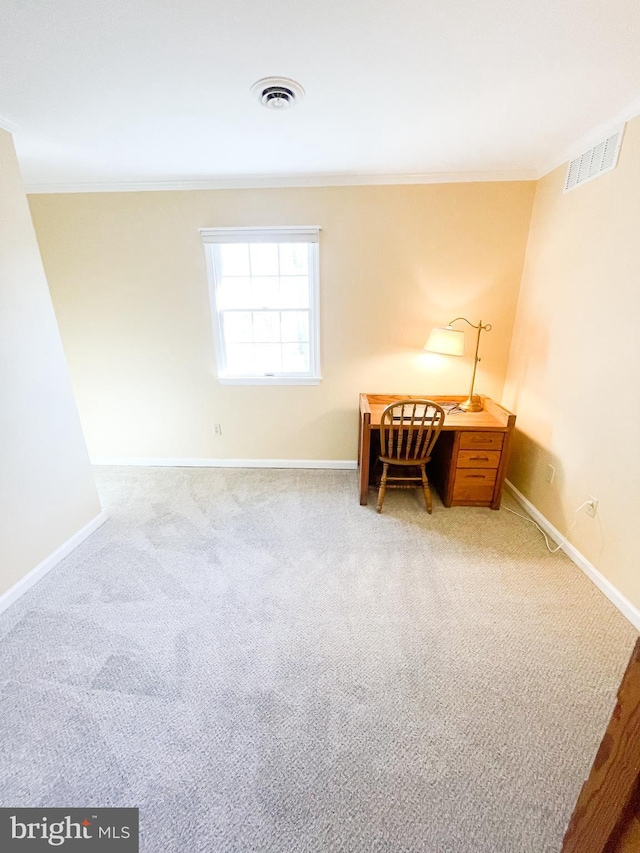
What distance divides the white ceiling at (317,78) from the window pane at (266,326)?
3.42 ft

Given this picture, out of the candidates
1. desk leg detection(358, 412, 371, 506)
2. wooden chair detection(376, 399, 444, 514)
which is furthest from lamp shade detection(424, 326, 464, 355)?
desk leg detection(358, 412, 371, 506)

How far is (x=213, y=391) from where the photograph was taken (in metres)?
3.09

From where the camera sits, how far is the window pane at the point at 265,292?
9.32 feet

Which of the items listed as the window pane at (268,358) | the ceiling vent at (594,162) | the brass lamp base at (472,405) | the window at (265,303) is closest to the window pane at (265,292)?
the window at (265,303)

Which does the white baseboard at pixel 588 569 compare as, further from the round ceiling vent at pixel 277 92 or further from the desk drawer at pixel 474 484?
the round ceiling vent at pixel 277 92

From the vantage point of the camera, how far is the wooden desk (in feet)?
7.82

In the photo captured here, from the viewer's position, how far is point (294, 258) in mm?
2756

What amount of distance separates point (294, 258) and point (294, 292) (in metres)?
0.26

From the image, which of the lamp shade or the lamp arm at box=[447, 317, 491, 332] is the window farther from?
the lamp arm at box=[447, 317, 491, 332]

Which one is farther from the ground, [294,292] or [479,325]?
[294,292]

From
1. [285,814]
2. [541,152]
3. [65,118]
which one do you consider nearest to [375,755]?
[285,814]

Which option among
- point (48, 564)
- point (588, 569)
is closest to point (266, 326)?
point (48, 564)

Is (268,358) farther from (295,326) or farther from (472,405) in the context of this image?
(472,405)

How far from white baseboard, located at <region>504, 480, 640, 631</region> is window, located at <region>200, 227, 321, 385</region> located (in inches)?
77.6
